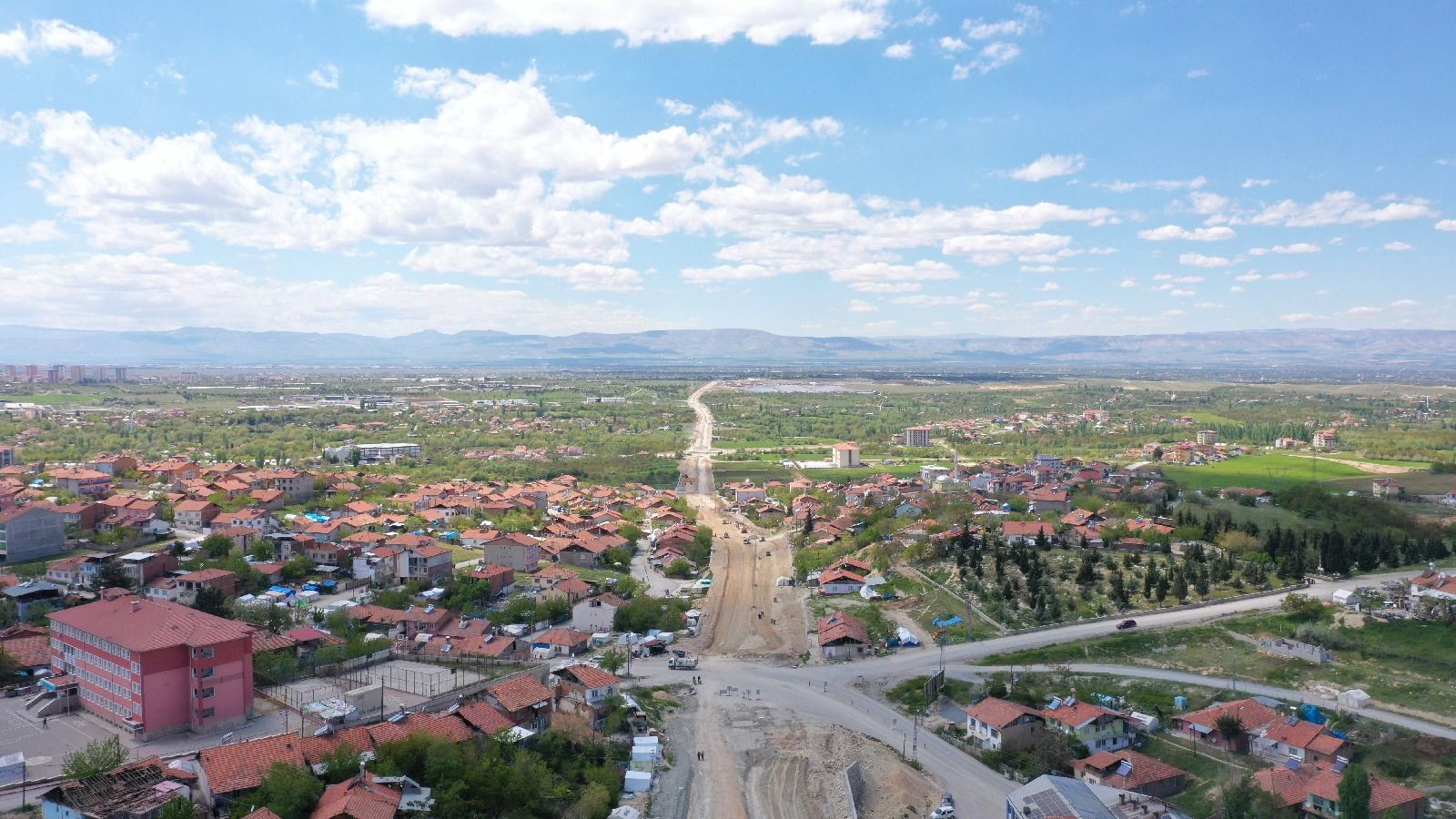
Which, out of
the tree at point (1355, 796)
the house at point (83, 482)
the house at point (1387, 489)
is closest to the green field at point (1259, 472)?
the house at point (1387, 489)

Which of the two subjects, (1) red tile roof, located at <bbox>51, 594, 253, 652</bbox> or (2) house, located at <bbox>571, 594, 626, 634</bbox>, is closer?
(1) red tile roof, located at <bbox>51, 594, 253, 652</bbox>

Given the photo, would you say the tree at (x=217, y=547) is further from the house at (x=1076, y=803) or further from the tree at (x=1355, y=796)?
the tree at (x=1355, y=796)

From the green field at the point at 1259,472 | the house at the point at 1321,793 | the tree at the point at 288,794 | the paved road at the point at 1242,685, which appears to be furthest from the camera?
the green field at the point at 1259,472

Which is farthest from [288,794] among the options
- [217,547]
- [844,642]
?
[217,547]

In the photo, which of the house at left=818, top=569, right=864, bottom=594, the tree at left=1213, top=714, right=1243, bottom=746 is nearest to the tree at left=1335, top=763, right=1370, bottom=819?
the tree at left=1213, top=714, right=1243, bottom=746

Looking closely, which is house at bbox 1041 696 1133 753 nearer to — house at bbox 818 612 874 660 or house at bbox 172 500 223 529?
house at bbox 818 612 874 660

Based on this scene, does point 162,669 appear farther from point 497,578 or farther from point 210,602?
point 497,578
